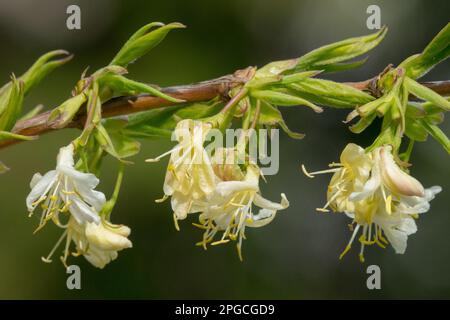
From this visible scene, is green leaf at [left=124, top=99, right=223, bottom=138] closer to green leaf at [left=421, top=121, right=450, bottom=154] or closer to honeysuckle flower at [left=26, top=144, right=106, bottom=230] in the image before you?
honeysuckle flower at [left=26, top=144, right=106, bottom=230]

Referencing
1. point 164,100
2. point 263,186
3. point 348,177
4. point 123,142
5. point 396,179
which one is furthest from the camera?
point 263,186

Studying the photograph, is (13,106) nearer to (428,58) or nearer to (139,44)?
(139,44)

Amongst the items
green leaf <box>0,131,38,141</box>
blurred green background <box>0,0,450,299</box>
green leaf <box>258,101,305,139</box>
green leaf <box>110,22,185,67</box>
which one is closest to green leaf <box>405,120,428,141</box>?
green leaf <box>258,101,305,139</box>

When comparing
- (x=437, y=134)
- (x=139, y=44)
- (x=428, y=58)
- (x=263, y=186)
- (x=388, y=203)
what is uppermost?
(x=263, y=186)

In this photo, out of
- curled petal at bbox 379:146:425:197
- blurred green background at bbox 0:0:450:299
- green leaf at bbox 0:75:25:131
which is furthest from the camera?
blurred green background at bbox 0:0:450:299

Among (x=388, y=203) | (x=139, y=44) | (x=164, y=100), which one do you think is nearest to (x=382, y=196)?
(x=388, y=203)

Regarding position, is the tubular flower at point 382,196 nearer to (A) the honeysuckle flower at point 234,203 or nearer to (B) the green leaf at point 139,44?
(A) the honeysuckle flower at point 234,203

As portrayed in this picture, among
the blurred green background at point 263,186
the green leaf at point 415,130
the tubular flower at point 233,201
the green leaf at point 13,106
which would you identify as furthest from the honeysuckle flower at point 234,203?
the blurred green background at point 263,186
